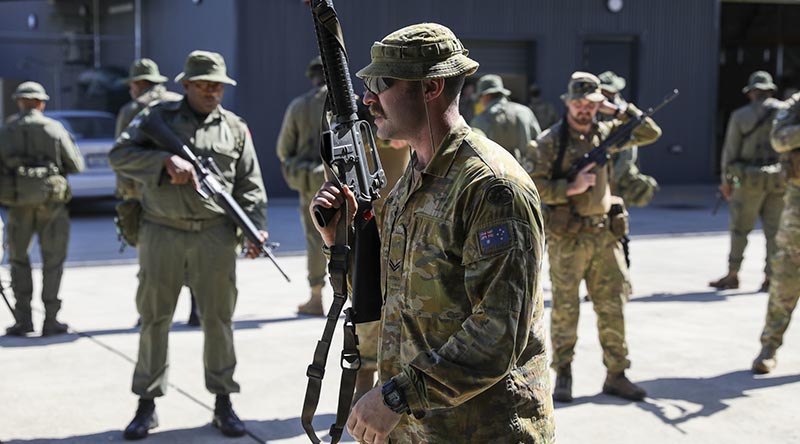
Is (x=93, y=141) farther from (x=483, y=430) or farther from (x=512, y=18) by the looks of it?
(x=483, y=430)

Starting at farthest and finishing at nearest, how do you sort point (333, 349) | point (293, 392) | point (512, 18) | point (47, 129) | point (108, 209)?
1. point (512, 18)
2. point (108, 209)
3. point (47, 129)
4. point (333, 349)
5. point (293, 392)

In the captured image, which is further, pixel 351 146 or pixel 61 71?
pixel 61 71

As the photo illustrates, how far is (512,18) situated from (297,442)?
1551 cm

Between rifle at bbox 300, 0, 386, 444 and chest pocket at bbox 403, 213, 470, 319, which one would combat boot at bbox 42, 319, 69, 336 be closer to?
rifle at bbox 300, 0, 386, 444

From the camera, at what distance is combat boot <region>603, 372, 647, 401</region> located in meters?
6.25

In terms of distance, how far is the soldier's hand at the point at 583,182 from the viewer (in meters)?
6.13

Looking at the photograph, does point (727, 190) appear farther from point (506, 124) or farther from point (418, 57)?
point (418, 57)

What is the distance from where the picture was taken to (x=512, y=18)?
1986 cm

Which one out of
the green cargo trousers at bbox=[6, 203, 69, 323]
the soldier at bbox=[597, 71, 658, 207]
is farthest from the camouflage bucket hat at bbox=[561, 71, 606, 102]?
the green cargo trousers at bbox=[6, 203, 69, 323]

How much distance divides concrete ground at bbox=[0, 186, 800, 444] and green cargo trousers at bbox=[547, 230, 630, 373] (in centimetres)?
34

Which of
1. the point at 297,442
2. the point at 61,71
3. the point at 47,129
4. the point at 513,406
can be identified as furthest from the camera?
the point at 61,71

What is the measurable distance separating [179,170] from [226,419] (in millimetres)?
1437

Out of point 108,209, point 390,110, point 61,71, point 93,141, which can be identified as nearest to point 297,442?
point 390,110

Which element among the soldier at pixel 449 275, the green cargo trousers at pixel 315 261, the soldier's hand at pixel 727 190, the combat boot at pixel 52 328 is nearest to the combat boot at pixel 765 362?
the green cargo trousers at pixel 315 261
